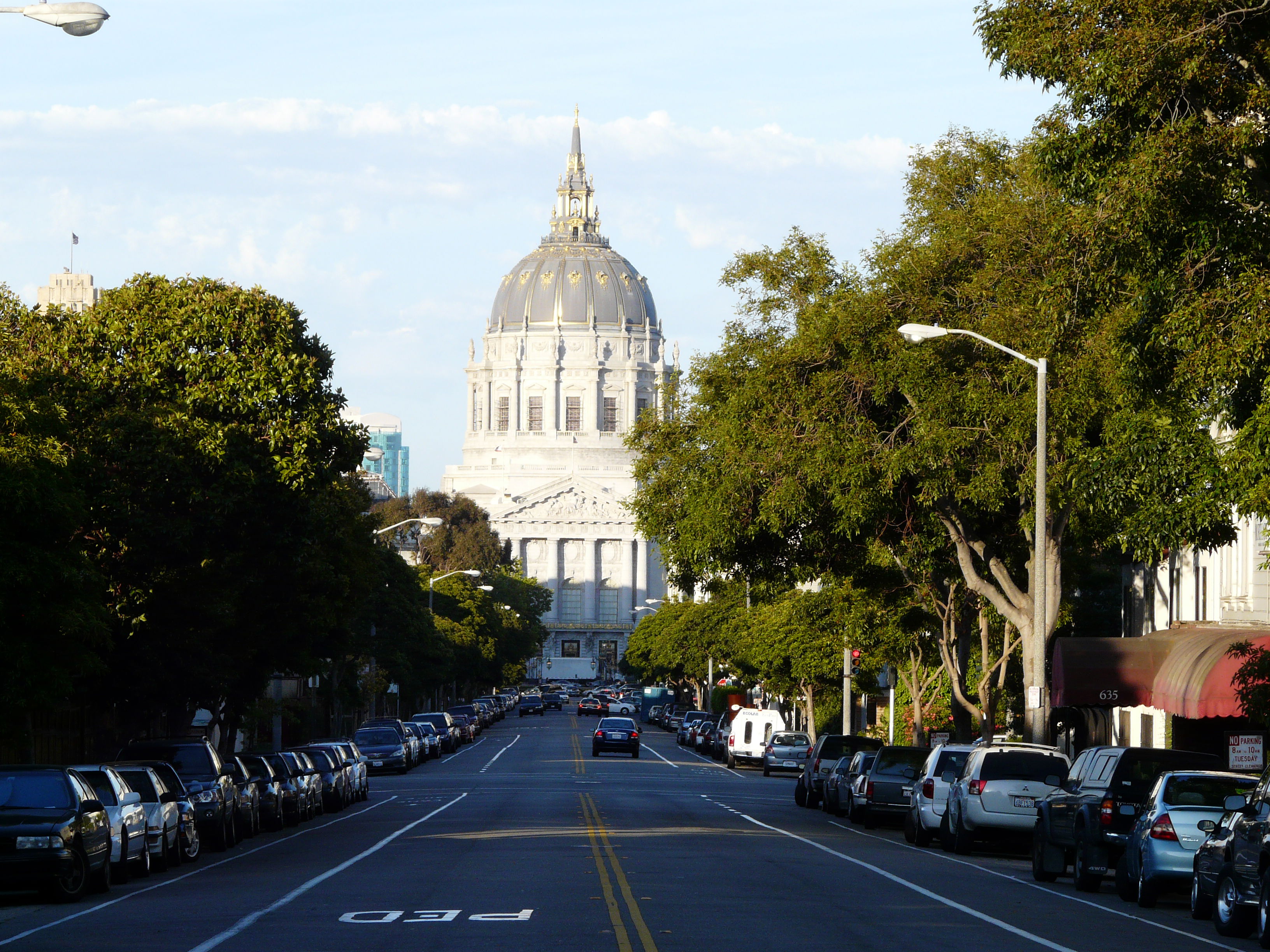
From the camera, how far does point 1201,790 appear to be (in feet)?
62.3

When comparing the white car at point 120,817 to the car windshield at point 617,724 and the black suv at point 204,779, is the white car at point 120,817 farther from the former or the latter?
the car windshield at point 617,724

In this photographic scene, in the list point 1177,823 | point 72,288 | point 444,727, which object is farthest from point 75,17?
point 72,288

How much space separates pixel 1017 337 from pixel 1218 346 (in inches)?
442

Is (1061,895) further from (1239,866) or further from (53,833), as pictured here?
(53,833)

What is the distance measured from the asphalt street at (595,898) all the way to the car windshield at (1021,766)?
1.17 metres

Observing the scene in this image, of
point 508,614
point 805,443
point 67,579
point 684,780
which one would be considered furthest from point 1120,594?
point 508,614

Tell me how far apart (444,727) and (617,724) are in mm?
7334

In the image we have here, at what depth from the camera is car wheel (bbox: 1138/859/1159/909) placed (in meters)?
19.2

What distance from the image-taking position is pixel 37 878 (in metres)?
19.1

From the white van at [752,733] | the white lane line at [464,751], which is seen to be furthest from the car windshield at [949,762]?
the white lane line at [464,751]

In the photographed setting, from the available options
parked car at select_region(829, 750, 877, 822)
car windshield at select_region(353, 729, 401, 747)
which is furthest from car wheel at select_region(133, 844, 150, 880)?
car windshield at select_region(353, 729, 401, 747)

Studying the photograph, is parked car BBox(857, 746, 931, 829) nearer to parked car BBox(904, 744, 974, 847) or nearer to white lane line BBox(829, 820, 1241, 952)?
white lane line BBox(829, 820, 1241, 952)

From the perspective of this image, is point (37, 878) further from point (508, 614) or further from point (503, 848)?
point (508, 614)

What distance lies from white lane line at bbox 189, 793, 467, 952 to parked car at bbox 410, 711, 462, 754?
40.9 metres
